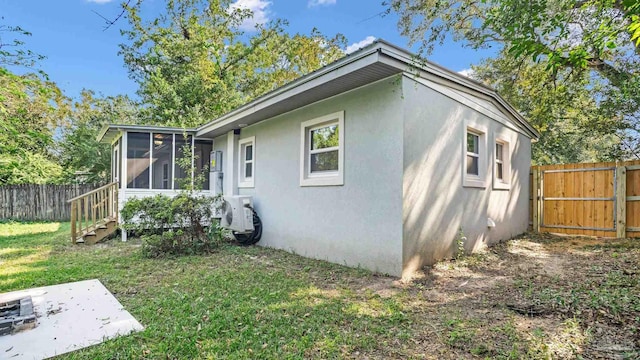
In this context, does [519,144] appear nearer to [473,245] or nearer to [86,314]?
[473,245]

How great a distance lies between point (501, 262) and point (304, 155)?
399 cm

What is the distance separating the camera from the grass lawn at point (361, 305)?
2.69 m

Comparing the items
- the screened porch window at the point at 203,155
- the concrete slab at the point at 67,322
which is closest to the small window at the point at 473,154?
the concrete slab at the point at 67,322

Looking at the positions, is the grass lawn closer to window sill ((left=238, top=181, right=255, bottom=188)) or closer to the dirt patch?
the dirt patch

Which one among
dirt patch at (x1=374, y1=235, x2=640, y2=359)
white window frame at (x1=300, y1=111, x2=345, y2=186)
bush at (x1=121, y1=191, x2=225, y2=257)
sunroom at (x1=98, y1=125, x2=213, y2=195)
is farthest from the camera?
sunroom at (x1=98, y1=125, x2=213, y2=195)

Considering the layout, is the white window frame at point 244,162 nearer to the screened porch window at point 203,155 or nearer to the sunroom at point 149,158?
the sunroom at point 149,158

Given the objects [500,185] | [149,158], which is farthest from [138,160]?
[500,185]

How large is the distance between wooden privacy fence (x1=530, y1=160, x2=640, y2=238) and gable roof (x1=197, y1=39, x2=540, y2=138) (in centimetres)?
203

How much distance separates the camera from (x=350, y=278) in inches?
185

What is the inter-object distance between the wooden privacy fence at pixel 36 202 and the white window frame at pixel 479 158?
14.8 meters

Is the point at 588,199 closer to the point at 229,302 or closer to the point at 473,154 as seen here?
the point at 473,154

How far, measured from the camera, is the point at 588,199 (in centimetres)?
787

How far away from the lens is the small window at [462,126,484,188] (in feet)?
20.8

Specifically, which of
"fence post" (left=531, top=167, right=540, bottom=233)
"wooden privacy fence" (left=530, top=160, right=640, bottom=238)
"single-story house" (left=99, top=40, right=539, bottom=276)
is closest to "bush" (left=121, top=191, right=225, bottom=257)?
"single-story house" (left=99, top=40, right=539, bottom=276)
